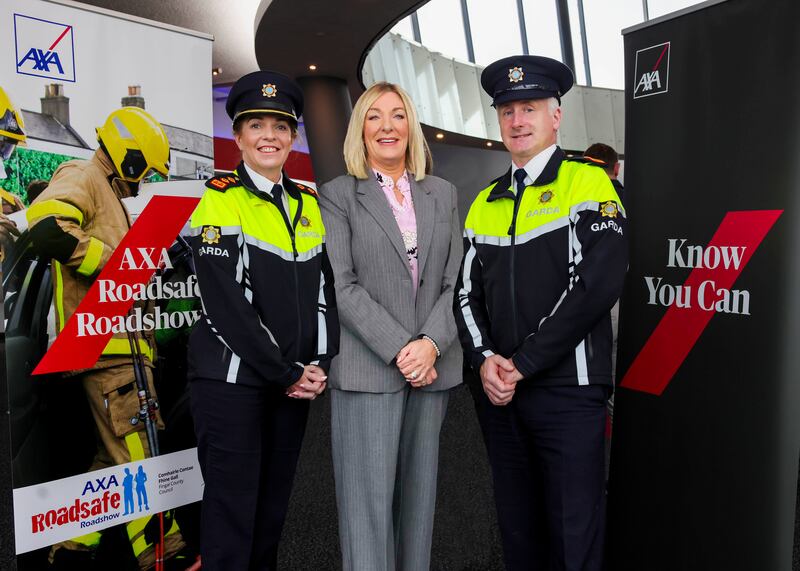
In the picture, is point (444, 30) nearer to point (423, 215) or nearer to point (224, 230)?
point (423, 215)

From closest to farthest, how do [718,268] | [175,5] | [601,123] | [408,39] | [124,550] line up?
[718,268] → [124,550] → [175,5] → [408,39] → [601,123]

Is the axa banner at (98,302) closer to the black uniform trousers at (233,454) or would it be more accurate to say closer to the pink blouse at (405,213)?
the black uniform trousers at (233,454)

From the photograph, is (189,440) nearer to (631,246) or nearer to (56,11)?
(56,11)

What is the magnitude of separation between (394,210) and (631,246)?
2.77ft

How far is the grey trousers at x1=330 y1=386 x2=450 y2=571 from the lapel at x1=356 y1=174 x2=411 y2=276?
0.42m

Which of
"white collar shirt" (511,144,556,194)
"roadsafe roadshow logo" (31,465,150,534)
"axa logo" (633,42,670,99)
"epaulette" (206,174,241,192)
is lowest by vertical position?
"roadsafe roadshow logo" (31,465,150,534)

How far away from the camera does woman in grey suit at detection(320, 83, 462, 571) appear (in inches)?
70.8

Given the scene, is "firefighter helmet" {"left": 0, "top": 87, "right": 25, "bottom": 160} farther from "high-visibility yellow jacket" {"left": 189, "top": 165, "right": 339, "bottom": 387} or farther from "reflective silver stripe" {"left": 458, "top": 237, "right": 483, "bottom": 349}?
"reflective silver stripe" {"left": 458, "top": 237, "right": 483, "bottom": 349}

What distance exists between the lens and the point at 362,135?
6.22 ft

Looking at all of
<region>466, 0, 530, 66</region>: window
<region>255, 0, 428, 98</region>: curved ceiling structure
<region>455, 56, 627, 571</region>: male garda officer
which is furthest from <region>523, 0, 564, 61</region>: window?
<region>455, 56, 627, 571</region>: male garda officer

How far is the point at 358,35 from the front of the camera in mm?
7023

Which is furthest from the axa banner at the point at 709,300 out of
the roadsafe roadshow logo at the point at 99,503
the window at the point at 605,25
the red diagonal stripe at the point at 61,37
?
the window at the point at 605,25

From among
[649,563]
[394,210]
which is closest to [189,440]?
[394,210]

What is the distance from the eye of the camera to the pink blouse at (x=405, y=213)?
1868 millimetres
